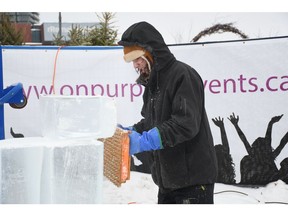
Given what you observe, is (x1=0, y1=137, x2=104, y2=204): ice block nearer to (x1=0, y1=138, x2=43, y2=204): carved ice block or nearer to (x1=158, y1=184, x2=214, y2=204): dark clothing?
(x1=0, y1=138, x2=43, y2=204): carved ice block

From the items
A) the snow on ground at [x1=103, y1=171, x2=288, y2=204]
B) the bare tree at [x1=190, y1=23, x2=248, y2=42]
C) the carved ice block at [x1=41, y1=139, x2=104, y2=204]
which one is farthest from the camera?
the bare tree at [x1=190, y1=23, x2=248, y2=42]

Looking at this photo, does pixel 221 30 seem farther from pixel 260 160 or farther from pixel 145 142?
pixel 145 142

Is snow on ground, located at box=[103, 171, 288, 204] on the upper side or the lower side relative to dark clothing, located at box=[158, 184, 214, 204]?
lower

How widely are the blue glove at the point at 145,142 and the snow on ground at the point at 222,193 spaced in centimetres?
163

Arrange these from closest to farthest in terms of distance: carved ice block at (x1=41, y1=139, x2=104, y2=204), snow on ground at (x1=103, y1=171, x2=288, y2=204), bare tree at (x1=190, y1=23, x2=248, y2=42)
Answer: carved ice block at (x1=41, y1=139, x2=104, y2=204) < snow on ground at (x1=103, y1=171, x2=288, y2=204) < bare tree at (x1=190, y1=23, x2=248, y2=42)

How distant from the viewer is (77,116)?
1491 millimetres

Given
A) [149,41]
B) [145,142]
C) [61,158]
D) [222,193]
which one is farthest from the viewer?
[222,193]

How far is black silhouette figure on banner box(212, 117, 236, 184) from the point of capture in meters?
3.49

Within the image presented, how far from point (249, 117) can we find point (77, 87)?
1.62 meters

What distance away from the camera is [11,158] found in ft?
4.74

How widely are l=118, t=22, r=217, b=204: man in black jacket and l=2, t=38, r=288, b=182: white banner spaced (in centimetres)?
163

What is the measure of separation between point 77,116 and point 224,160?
7.56ft

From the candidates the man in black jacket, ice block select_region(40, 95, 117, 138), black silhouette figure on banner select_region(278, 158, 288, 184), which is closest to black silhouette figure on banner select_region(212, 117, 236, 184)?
black silhouette figure on banner select_region(278, 158, 288, 184)

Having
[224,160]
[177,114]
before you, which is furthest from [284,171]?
[177,114]
